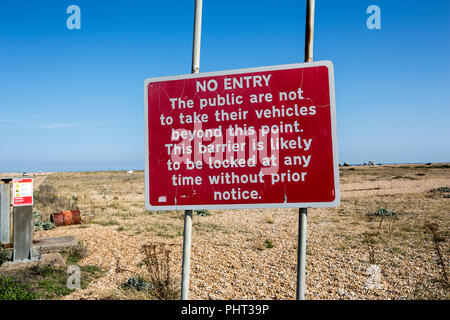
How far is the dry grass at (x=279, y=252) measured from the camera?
226 inches

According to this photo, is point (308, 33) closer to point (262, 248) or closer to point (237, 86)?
point (237, 86)

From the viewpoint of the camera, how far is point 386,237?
9508mm

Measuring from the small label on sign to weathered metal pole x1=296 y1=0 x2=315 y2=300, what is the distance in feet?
21.2

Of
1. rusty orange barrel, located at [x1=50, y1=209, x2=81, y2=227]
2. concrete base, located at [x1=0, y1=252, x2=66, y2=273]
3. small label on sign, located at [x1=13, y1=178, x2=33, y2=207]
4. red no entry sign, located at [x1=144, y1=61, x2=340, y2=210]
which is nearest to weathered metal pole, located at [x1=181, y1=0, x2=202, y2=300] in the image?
red no entry sign, located at [x1=144, y1=61, x2=340, y2=210]

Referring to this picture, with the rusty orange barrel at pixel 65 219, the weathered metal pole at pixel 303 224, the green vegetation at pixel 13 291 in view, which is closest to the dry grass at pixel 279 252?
the rusty orange barrel at pixel 65 219

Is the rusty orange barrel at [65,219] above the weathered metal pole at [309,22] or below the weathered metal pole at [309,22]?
below

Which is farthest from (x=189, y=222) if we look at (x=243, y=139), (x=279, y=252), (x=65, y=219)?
(x=65, y=219)

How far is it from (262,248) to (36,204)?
14.7m

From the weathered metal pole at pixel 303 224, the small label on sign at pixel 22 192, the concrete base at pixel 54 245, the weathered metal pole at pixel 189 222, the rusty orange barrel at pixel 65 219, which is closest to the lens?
the weathered metal pole at pixel 303 224

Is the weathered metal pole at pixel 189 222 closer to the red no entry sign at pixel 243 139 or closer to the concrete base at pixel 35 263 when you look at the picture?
the red no entry sign at pixel 243 139

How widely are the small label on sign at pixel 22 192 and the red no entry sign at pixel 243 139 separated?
5.17 metres

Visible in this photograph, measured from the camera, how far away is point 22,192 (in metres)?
6.80

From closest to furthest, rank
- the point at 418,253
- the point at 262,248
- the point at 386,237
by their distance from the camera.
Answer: the point at 418,253
the point at 262,248
the point at 386,237
